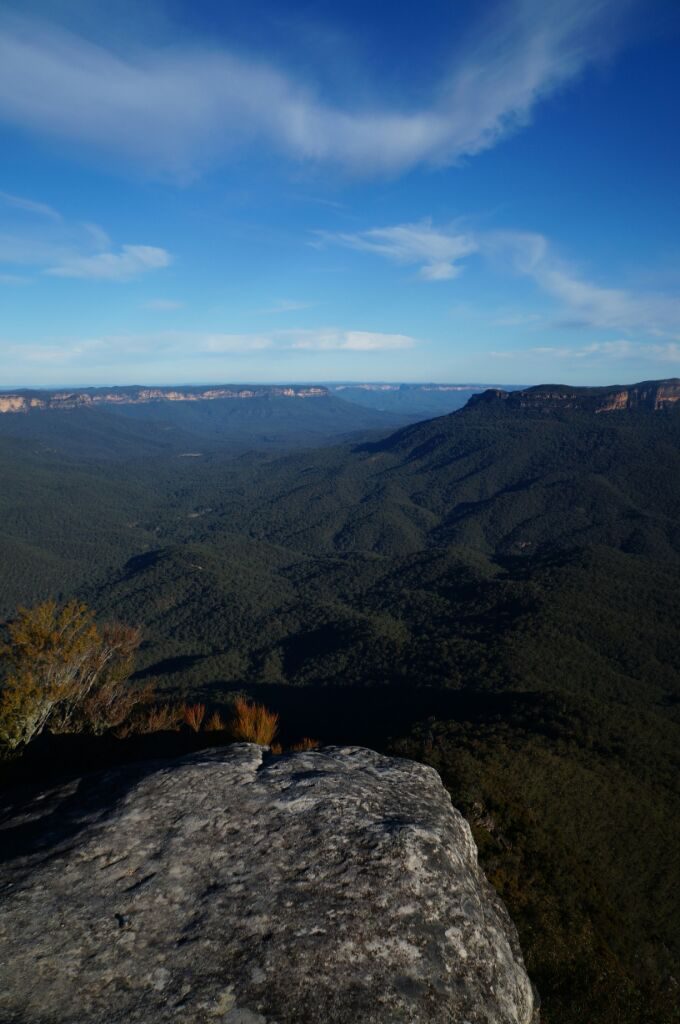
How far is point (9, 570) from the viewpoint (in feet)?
514

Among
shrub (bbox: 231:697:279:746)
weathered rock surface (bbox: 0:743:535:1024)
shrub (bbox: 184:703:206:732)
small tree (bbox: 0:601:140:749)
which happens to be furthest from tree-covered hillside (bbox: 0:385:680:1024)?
small tree (bbox: 0:601:140:749)

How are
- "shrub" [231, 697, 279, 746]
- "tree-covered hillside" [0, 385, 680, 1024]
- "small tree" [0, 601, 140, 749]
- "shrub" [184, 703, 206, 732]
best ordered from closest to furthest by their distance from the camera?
"shrub" [231, 697, 279, 746] < "small tree" [0, 601, 140, 749] < "tree-covered hillside" [0, 385, 680, 1024] < "shrub" [184, 703, 206, 732]

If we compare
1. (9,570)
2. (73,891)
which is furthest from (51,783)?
(9,570)

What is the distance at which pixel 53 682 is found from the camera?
2023cm

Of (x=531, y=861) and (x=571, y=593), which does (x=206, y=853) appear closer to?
(x=531, y=861)

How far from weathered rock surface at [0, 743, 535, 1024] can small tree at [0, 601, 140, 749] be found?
365 inches

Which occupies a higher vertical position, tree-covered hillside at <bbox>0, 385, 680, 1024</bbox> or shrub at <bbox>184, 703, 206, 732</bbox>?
shrub at <bbox>184, 703, 206, 732</bbox>

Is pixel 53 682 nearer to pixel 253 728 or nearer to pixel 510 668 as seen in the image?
pixel 253 728

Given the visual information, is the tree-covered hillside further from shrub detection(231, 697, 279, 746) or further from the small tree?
the small tree

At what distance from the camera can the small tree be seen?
1859cm

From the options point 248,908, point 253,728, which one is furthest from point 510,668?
point 248,908

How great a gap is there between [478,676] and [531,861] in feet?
188

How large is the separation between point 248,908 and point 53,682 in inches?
621

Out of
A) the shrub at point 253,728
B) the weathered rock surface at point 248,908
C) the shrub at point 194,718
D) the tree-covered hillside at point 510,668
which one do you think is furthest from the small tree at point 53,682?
the tree-covered hillside at point 510,668
